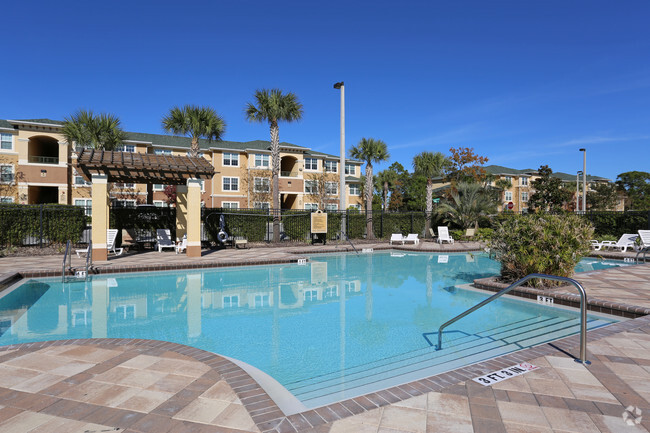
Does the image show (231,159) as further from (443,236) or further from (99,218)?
(99,218)

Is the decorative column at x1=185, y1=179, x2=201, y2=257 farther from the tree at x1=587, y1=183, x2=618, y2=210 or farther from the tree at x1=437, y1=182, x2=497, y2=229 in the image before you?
the tree at x1=587, y1=183, x2=618, y2=210

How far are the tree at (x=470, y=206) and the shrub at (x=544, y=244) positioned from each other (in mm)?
15609

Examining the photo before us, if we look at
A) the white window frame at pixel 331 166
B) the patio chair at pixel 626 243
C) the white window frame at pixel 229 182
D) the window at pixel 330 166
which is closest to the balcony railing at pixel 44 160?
the white window frame at pixel 229 182

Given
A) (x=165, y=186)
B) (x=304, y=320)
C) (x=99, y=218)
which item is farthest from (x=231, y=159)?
(x=304, y=320)

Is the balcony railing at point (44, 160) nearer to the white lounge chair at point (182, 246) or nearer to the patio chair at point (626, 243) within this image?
the white lounge chair at point (182, 246)

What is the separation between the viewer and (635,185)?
65.2 metres

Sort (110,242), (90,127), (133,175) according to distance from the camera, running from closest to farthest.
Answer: (110,242) → (133,175) → (90,127)

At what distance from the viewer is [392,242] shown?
2109 cm

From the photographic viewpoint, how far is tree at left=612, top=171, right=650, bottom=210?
62.1 m

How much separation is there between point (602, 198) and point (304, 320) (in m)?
61.4

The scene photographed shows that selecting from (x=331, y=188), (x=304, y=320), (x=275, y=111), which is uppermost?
(x=275, y=111)

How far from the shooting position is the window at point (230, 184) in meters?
37.0

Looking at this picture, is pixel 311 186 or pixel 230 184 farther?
pixel 311 186

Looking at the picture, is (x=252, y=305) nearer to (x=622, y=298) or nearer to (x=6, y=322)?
(x=6, y=322)
